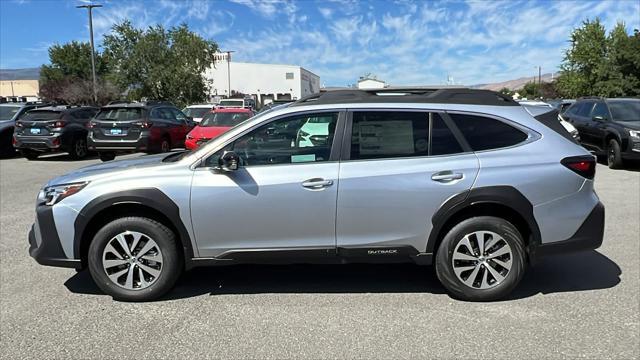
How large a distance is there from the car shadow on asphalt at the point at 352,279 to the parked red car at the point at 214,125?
7.76m

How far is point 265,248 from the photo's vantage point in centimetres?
422

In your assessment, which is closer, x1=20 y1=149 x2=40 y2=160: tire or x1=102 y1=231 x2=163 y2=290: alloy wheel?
x1=102 y1=231 x2=163 y2=290: alloy wheel

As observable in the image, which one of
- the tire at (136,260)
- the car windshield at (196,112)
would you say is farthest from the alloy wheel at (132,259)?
the car windshield at (196,112)

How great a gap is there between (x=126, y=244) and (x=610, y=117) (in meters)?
12.4

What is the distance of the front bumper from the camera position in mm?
4211

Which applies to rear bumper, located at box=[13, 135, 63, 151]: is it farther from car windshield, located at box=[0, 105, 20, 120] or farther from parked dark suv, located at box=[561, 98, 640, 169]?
parked dark suv, located at box=[561, 98, 640, 169]

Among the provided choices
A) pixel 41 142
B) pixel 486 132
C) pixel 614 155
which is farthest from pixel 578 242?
pixel 41 142

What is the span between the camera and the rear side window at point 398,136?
14.0 feet

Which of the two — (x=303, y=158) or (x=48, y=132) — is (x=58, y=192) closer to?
(x=303, y=158)

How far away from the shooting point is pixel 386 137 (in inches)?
169

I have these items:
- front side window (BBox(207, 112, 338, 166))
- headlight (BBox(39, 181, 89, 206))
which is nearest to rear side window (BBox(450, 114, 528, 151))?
front side window (BBox(207, 112, 338, 166))

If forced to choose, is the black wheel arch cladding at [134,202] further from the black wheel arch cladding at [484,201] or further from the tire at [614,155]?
the tire at [614,155]

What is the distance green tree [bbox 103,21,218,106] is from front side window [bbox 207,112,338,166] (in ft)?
105

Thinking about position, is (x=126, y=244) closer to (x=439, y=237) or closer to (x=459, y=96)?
(x=439, y=237)
